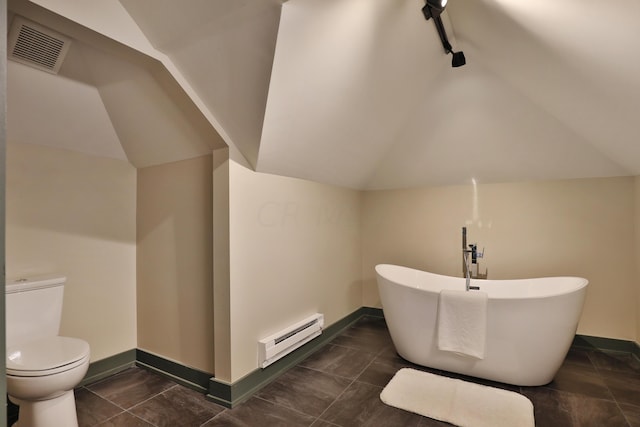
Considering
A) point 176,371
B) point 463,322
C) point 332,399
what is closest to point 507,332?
point 463,322

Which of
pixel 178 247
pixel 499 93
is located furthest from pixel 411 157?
pixel 178 247

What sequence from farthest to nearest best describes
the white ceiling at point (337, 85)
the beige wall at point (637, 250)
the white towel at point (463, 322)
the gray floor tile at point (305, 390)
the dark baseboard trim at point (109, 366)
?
the beige wall at point (637, 250) → the dark baseboard trim at point (109, 366) → the white towel at point (463, 322) → the gray floor tile at point (305, 390) → the white ceiling at point (337, 85)

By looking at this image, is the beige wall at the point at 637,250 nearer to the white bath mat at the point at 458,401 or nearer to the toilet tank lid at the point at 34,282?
the white bath mat at the point at 458,401

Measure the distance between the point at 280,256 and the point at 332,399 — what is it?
3.36ft

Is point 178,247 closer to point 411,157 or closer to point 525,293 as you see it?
point 411,157

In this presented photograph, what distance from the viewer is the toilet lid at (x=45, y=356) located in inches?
61.0

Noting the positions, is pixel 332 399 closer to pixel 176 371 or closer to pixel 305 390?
pixel 305 390

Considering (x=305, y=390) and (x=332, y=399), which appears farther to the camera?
(x=305, y=390)

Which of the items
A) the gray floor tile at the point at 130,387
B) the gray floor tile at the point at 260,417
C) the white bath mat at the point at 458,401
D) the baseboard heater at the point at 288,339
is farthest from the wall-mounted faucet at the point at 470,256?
the gray floor tile at the point at 130,387

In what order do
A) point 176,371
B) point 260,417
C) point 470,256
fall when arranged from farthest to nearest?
point 470,256 → point 176,371 → point 260,417

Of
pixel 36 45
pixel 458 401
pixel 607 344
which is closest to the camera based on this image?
pixel 36 45

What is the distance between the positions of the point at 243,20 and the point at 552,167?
2824 mm

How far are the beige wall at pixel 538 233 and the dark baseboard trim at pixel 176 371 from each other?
2.22 m

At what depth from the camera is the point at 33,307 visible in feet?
6.31
